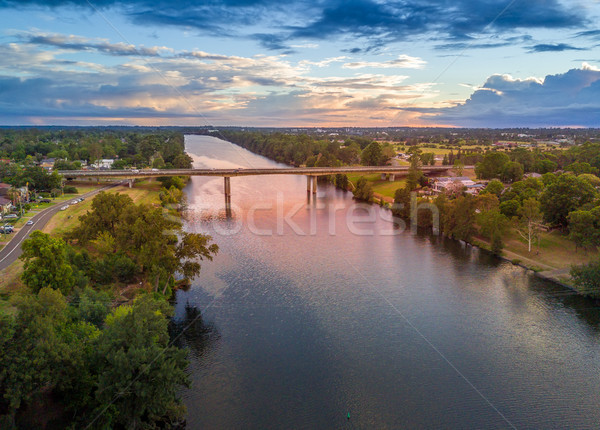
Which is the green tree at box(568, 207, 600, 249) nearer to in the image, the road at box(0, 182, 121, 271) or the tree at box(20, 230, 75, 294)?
the tree at box(20, 230, 75, 294)

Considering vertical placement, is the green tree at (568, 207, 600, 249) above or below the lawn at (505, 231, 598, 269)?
above

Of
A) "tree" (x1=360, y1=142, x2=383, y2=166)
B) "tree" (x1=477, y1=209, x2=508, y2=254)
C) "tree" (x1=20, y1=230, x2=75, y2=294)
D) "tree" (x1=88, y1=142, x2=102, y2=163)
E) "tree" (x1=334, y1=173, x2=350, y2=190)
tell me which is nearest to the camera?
"tree" (x1=20, y1=230, x2=75, y2=294)

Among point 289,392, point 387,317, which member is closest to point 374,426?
point 289,392

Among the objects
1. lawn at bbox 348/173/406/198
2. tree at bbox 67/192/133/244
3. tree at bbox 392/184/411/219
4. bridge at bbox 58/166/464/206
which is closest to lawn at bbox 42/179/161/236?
bridge at bbox 58/166/464/206

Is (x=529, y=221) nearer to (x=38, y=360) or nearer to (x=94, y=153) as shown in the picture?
(x=38, y=360)

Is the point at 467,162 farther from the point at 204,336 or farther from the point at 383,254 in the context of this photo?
the point at 204,336

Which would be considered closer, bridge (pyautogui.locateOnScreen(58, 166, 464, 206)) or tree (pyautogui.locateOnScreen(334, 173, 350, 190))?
bridge (pyautogui.locateOnScreen(58, 166, 464, 206))
